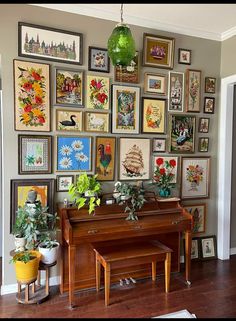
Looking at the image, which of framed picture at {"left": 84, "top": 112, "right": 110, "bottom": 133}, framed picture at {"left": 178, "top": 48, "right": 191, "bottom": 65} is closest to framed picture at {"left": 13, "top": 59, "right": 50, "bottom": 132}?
framed picture at {"left": 84, "top": 112, "right": 110, "bottom": 133}

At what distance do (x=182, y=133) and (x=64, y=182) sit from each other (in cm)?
156

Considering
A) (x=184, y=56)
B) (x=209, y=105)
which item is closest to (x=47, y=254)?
Answer: (x=209, y=105)

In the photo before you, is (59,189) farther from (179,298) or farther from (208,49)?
(208,49)

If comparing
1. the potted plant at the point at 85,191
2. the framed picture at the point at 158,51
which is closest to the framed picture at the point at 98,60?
the framed picture at the point at 158,51

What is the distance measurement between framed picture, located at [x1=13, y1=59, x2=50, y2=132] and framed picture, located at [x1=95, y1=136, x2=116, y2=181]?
590 mm

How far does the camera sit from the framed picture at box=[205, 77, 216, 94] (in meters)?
3.42

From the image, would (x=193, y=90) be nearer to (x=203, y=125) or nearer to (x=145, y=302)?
(x=203, y=125)

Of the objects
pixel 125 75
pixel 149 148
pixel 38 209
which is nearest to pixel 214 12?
pixel 125 75

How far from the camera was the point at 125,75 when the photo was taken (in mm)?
2992

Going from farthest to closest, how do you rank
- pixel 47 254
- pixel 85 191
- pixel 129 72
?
1. pixel 129 72
2. pixel 85 191
3. pixel 47 254

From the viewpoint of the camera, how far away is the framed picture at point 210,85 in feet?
11.2

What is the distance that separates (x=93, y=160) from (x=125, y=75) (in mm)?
1025

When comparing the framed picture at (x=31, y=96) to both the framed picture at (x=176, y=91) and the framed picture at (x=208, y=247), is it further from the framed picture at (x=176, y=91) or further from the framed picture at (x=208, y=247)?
the framed picture at (x=208, y=247)

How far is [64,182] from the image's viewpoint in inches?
110
